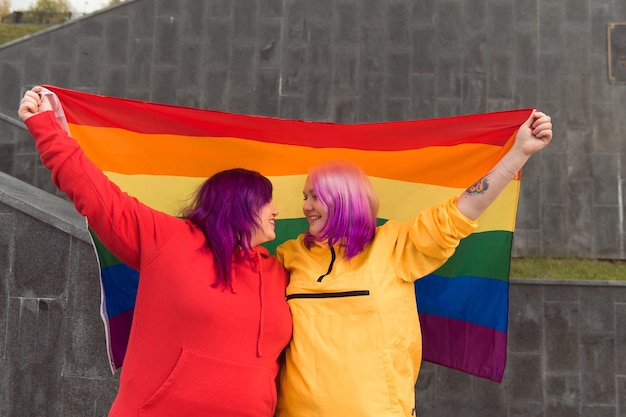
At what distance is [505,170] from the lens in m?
2.81

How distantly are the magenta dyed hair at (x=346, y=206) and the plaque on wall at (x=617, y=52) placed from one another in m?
7.14

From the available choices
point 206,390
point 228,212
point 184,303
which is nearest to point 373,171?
point 228,212

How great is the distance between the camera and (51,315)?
438 cm

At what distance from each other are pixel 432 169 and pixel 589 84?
6091 millimetres

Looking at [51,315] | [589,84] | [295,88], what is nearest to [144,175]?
[51,315]

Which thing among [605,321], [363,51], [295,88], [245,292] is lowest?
[605,321]

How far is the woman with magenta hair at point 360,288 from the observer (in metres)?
2.57

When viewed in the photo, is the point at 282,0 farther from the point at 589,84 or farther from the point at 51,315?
the point at 51,315

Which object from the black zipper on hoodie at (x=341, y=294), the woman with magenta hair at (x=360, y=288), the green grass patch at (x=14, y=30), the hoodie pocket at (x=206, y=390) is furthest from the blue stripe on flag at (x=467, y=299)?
the green grass patch at (x=14, y=30)

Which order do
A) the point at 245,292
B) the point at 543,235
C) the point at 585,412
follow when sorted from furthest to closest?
1. the point at 543,235
2. the point at 585,412
3. the point at 245,292

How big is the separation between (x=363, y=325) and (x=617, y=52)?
7787 mm

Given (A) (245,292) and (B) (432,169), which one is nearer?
(A) (245,292)

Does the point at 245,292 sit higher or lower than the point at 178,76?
lower

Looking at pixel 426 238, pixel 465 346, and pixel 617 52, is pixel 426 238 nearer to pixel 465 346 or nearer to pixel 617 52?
pixel 465 346
